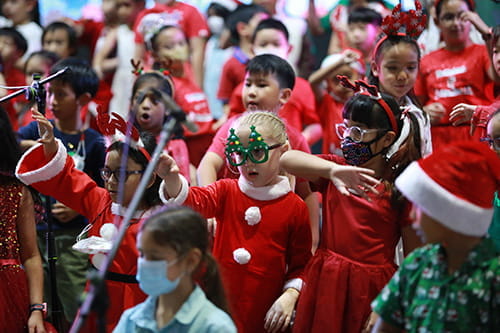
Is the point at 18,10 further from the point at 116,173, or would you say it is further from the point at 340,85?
the point at 116,173

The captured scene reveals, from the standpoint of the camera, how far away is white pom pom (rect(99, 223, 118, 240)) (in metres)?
2.88

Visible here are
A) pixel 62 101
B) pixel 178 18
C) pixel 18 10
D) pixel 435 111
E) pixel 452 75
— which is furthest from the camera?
pixel 18 10

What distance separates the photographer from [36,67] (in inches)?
205

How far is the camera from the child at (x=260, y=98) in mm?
3701

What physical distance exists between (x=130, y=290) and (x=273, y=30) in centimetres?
271

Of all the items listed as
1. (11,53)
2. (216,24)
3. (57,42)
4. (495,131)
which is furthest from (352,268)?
(216,24)

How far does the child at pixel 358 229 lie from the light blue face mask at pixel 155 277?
0.87 metres

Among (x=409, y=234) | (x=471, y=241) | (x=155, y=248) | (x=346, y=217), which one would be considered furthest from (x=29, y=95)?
(x=471, y=241)

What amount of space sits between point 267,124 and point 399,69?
37.2 inches

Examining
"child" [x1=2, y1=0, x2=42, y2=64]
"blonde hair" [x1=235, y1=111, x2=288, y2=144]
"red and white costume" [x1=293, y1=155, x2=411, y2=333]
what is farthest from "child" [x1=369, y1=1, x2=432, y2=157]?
"child" [x1=2, y1=0, x2=42, y2=64]

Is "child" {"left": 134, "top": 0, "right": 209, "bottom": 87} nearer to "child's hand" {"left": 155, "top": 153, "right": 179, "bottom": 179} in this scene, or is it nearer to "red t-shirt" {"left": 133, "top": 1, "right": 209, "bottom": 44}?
"red t-shirt" {"left": 133, "top": 1, "right": 209, "bottom": 44}

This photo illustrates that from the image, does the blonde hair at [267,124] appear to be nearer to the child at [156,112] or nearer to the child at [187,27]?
the child at [156,112]

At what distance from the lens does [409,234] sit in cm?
287

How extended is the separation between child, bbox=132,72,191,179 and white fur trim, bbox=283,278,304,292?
1.18 meters
